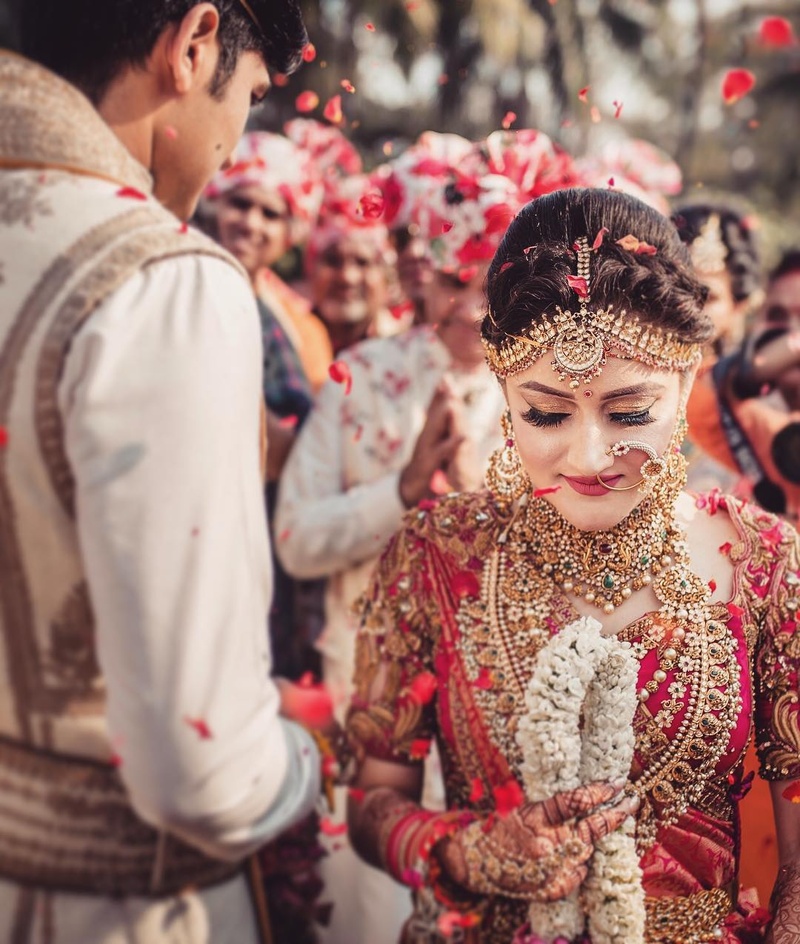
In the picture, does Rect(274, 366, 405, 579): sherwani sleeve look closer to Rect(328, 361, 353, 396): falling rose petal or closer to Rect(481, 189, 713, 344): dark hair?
Rect(328, 361, 353, 396): falling rose petal

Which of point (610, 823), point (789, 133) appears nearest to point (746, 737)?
point (610, 823)

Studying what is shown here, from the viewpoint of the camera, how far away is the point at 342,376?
150 inches

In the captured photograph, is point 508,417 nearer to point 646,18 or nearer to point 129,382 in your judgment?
point 129,382

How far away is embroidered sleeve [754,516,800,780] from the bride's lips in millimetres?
371

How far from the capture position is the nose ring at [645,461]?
2008 mm

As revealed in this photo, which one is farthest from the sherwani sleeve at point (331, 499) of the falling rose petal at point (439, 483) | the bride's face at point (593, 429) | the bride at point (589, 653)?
the bride's face at point (593, 429)

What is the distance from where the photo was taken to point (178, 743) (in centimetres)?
145

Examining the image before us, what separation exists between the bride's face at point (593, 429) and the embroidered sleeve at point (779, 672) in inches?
13.7

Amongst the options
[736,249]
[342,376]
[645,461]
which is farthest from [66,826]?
[736,249]

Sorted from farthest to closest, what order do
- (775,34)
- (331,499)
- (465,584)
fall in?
1. (331,499)
2. (775,34)
3. (465,584)

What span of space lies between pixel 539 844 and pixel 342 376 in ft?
7.28

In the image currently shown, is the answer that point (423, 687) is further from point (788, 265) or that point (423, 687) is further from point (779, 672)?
point (788, 265)

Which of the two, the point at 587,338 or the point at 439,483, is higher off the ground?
the point at 587,338

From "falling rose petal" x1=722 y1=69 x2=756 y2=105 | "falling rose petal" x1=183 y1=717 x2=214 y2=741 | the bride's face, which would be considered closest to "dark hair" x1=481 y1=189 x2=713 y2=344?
the bride's face
